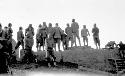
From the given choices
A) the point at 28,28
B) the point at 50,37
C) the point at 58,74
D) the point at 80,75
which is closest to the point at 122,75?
the point at 80,75

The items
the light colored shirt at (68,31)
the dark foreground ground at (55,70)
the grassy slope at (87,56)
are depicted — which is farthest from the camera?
the light colored shirt at (68,31)

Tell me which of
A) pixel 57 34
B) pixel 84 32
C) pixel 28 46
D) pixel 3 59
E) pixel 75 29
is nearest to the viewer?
pixel 3 59

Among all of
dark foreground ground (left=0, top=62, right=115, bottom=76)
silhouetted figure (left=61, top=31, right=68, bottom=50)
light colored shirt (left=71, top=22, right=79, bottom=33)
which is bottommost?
dark foreground ground (left=0, top=62, right=115, bottom=76)

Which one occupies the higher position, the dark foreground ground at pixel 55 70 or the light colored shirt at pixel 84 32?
the light colored shirt at pixel 84 32

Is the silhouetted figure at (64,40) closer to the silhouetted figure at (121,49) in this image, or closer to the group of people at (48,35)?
the group of people at (48,35)

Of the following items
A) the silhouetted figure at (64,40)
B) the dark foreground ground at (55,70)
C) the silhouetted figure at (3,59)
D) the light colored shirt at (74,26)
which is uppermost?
the light colored shirt at (74,26)

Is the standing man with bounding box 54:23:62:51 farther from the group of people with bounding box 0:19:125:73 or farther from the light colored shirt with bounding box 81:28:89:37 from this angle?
the light colored shirt with bounding box 81:28:89:37

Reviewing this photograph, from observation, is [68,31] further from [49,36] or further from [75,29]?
[49,36]

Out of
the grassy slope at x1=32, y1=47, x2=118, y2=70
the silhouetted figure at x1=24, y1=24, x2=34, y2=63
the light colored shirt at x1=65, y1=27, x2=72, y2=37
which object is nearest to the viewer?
the silhouetted figure at x1=24, y1=24, x2=34, y2=63

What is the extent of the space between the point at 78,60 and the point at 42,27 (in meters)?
3.87

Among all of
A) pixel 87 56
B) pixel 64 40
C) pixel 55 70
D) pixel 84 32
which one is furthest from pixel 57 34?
pixel 55 70

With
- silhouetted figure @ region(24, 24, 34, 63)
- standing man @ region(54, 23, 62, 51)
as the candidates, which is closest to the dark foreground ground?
silhouetted figure @ region(24, 24, 34, 63)

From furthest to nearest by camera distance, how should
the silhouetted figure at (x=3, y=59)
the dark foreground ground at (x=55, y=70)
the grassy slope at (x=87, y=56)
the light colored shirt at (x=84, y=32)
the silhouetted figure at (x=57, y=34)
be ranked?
the light colored shirt at (x=84, y=32) < the silhouetted figure at (x=57, y=34) < the grassy slope at (x=87, y=56) < the dark foreground ground at (x=55, y=70) < the silhouetted figure at (x=3, y=59)

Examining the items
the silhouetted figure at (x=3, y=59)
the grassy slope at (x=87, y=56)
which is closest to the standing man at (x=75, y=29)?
the grassy slope at (x=87, y=56)
